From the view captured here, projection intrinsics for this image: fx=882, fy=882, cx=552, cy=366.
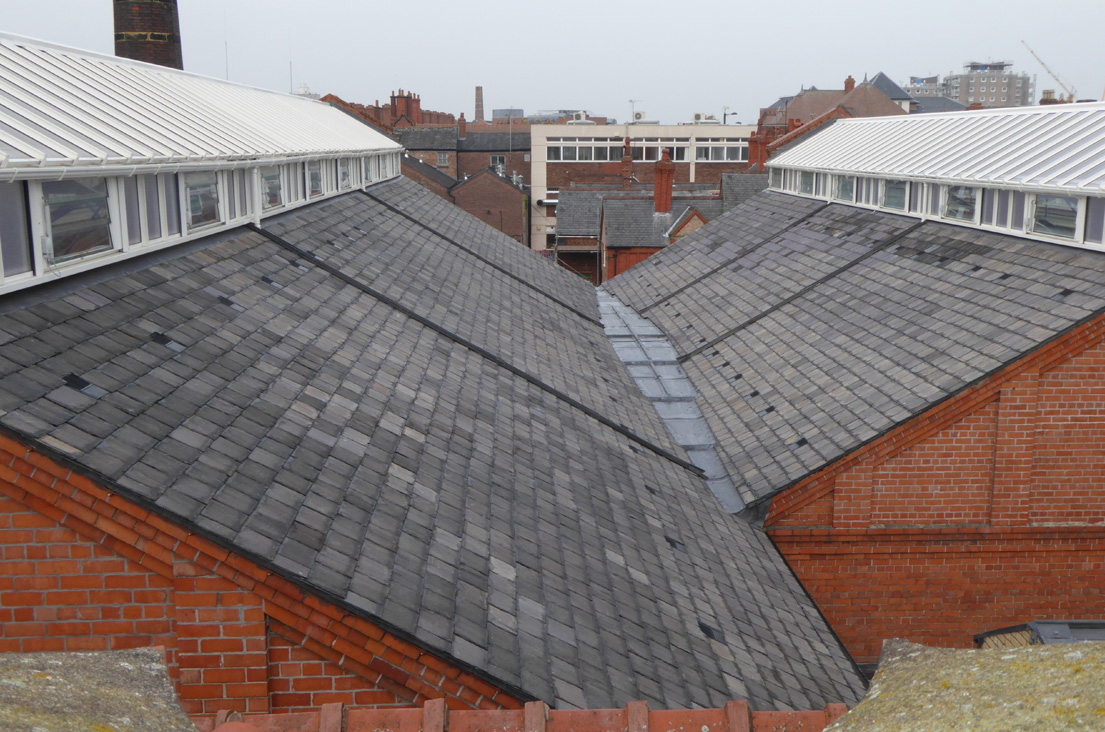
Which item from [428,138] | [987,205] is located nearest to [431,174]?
[428,138]

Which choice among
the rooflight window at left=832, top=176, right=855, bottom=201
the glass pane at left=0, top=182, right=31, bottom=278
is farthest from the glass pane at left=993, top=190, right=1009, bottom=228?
the glass pane at left=0, top=182, right=31, bottom=278

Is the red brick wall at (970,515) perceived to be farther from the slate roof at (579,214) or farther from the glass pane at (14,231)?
the slate roof at (579,214)

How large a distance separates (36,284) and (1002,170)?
50.7 ft

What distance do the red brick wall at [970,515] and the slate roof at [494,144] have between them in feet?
226

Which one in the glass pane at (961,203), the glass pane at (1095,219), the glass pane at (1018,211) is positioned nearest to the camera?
the glass pane at (1095,219)

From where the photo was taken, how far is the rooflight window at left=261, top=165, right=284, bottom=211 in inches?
557

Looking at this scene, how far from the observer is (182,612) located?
17.8ft

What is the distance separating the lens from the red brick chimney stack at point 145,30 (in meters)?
19.9

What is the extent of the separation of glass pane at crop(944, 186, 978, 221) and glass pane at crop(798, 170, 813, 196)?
9996mm

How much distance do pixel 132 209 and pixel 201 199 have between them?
6.54ft

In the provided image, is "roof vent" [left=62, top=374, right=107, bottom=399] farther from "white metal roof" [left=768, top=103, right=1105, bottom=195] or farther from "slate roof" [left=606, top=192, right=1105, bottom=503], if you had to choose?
"white metal roof" [left=768, top=103, right=1105, bottom=195]

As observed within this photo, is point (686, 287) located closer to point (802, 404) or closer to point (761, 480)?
point (802, 404)

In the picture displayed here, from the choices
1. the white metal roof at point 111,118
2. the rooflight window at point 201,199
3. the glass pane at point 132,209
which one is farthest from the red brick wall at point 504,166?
the glass pane at point 132,209

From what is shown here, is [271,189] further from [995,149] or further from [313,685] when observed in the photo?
[995,149]
